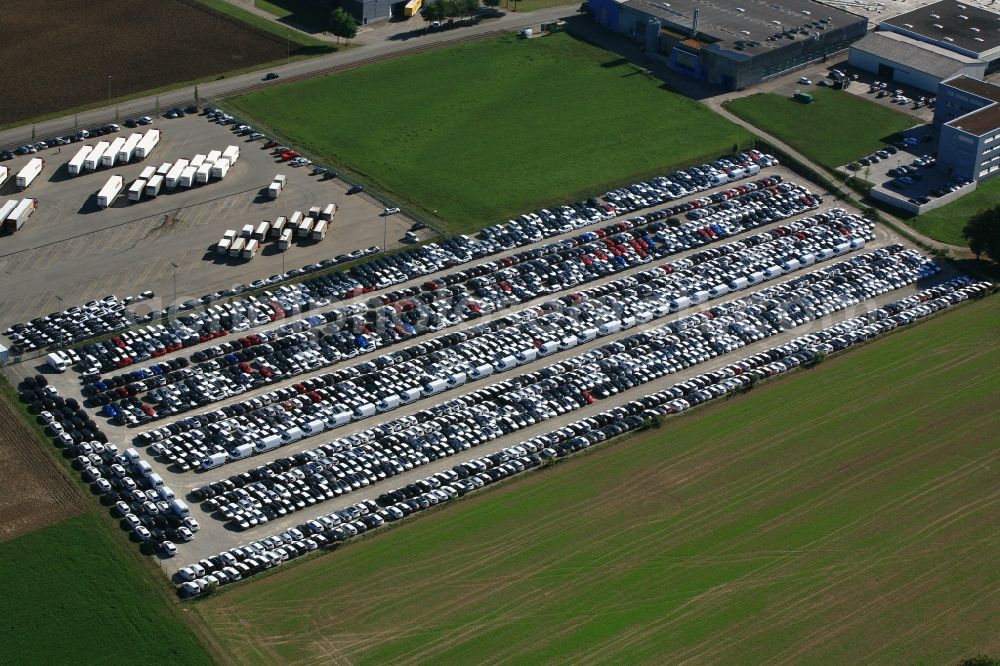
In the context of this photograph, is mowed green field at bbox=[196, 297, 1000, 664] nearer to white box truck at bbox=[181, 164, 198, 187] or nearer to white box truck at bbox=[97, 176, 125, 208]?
white box truck at bbox=[181, 164, 198, 187]

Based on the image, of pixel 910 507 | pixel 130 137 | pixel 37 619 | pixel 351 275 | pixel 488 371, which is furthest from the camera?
pixel 130 137

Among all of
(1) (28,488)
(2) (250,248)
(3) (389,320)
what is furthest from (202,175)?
(1) (28,488)

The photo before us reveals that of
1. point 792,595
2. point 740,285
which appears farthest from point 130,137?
point 792,595

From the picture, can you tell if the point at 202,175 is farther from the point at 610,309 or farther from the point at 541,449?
the point at 541,449

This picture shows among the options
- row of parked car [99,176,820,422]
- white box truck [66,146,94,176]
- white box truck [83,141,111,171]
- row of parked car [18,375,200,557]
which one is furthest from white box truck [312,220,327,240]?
row of parked car [18,375,200,557]

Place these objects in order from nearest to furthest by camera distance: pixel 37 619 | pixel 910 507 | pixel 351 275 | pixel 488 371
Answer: pixel 37 619, pixel 910 507, pixel 488 371, pixel 351 275

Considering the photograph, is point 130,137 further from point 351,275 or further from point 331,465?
point 331,465

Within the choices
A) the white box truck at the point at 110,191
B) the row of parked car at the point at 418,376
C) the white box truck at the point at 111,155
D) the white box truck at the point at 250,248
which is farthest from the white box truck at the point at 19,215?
the row of parked car at the point at 418,376
